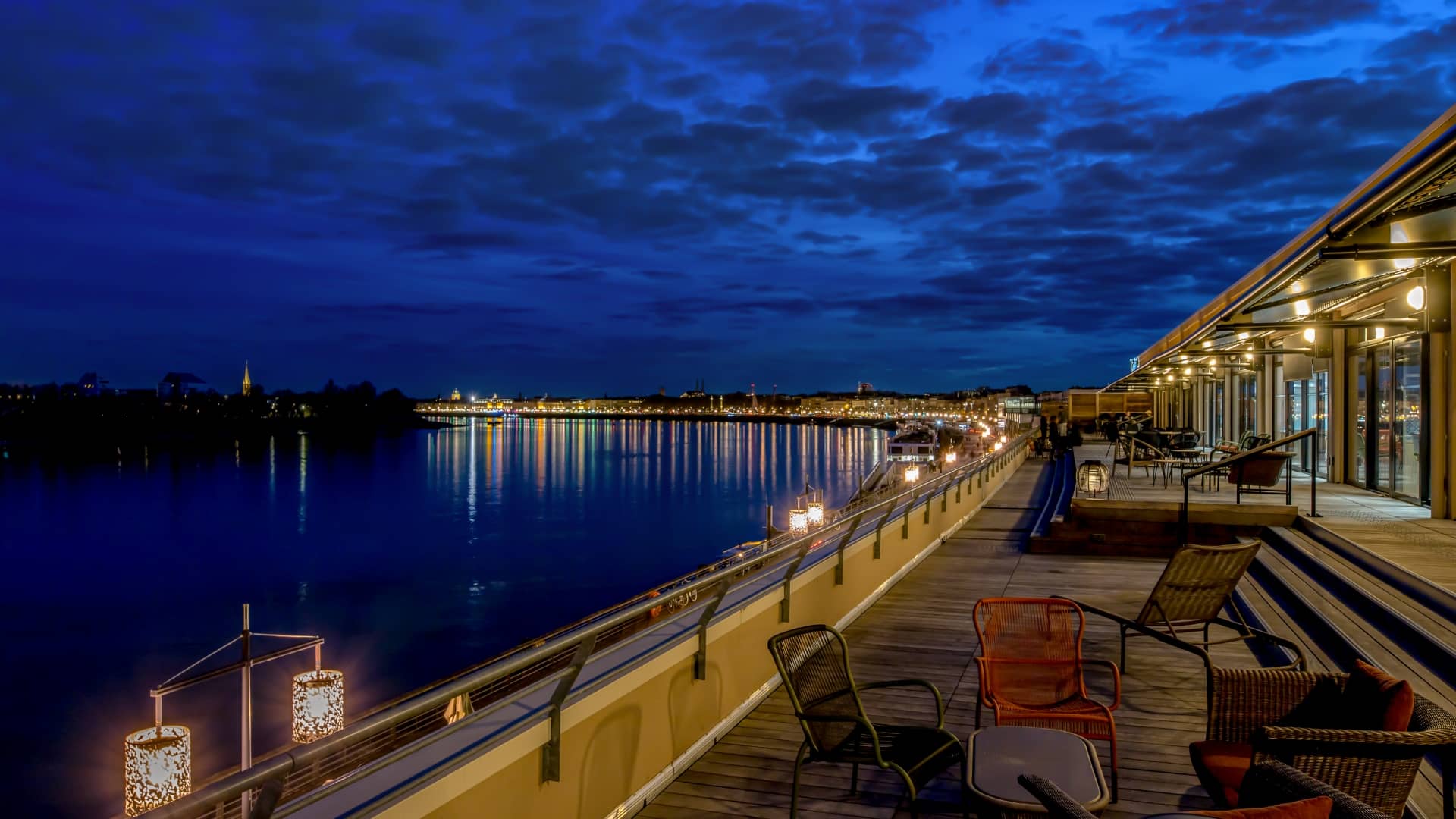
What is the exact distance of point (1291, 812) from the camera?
1.95 metres

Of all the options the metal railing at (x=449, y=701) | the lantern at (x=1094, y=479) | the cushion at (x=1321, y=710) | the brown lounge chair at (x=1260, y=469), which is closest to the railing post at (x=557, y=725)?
the metal railing at (x=449, y=701)

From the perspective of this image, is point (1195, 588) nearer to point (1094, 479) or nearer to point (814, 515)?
point (1094, 479)

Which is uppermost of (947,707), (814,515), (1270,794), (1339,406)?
(1339,406)

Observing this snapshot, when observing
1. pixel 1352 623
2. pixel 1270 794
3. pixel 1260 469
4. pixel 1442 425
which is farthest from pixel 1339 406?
pixel 1270 794

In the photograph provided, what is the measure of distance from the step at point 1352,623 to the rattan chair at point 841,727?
194cm

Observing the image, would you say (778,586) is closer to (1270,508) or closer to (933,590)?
(933,590)

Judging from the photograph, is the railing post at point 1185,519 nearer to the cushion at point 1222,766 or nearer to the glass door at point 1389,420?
the glass door at point 1389,420

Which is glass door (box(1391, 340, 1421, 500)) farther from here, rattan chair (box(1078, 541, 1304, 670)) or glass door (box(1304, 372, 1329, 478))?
rattan chair (box(1078, 541, 1304, 670))

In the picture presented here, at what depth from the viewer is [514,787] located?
127 inches

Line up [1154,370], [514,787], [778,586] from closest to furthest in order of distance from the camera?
[514,787] → [778,586] → [1154,370]

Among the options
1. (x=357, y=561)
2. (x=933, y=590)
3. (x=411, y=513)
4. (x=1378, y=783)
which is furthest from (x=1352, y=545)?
(x=411, y=513)

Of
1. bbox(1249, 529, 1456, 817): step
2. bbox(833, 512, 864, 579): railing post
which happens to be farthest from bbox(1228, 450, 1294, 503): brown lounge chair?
bbox(833, 512, 864, 579): railing post

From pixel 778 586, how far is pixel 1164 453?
36.7ft

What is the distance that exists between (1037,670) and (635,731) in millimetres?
2132
